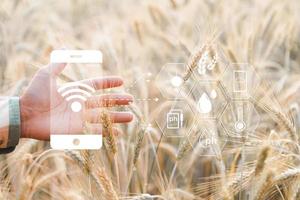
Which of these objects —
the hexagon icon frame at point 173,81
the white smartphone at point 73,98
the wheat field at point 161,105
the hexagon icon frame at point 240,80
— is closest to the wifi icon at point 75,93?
the white smartphone at point 73,98

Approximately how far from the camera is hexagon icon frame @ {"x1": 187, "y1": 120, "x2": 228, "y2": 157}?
2.13m

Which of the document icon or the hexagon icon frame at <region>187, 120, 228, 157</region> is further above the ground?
the document icon

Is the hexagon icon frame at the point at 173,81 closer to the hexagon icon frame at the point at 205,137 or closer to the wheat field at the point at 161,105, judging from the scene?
the wheat field at the point at 161,105

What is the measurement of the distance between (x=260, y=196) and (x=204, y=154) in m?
0.27

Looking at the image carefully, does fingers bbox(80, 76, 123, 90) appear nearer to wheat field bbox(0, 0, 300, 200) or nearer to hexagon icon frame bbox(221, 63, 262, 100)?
wheat field bbox(0, 0, 300, 200)

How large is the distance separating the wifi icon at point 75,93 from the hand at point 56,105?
Answer: 0.02m

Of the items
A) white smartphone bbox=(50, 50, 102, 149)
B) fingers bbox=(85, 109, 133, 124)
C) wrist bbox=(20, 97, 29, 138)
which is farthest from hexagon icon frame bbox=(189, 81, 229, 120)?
wrist bbox=(20, 97, 29, 138)

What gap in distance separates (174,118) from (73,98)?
0.39m

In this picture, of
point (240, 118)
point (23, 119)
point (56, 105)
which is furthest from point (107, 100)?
point (240, 118)

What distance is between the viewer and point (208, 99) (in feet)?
7.02

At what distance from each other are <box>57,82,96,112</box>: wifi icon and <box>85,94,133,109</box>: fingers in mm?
30

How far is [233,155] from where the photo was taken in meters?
2.15

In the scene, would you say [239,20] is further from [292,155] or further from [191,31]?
[292,155]

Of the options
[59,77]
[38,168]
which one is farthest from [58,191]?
[59,77]
